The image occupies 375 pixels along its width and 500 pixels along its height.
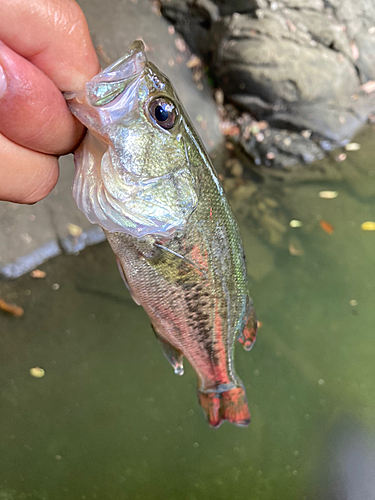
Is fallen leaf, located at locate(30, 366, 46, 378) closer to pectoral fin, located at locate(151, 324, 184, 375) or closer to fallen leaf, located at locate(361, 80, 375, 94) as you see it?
pectoral fin, located at locate(151, 324, 184, 375)

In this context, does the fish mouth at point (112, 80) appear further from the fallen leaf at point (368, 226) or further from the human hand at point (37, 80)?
the fallen leaf at point (368, 226)

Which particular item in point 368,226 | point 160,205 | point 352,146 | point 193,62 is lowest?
point 368,226

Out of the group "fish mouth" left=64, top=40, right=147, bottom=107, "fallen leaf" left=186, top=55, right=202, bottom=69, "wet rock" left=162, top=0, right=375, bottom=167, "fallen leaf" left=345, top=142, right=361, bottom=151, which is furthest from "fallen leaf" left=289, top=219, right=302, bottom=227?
"fish mouth" left=64, top=40, right=147, bottom=107

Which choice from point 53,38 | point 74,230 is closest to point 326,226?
point 74,230

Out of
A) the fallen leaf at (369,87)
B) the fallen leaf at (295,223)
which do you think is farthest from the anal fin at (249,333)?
the fallen leaf at (369,87)

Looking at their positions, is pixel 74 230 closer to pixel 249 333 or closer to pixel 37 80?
pixel 249 333
